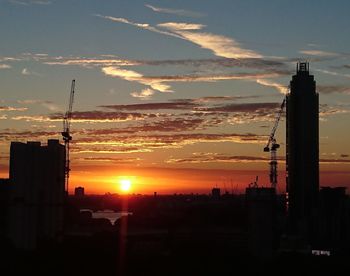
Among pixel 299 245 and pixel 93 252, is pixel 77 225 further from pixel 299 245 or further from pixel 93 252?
pixel 93 252

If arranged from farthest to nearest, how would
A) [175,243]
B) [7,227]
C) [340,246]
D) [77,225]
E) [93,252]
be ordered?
[77,225] → [340,246] → [175,243] → [7,227] → [93,252]

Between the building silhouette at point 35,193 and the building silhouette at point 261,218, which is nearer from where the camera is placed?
the building silhouette at point 35,193

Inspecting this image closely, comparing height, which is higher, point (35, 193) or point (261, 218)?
point (35, 193)

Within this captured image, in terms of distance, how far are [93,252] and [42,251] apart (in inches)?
327

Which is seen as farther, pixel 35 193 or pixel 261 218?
pixel 261 218

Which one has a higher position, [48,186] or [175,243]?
[48,186]

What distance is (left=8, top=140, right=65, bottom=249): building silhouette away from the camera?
119 metres

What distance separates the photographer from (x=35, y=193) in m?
126

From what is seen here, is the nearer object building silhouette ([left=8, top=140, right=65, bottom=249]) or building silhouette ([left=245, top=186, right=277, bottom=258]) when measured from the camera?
building silhouette ([left=8, top=140, right=65, bottom=249])

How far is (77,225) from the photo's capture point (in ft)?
610

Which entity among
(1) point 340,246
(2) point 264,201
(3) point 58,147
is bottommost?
(1) point 340,246

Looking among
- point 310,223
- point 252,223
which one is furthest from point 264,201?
point 310,223

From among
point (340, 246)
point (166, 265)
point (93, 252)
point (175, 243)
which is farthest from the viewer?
point (340, 246)

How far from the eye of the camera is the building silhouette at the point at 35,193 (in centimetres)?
11862
